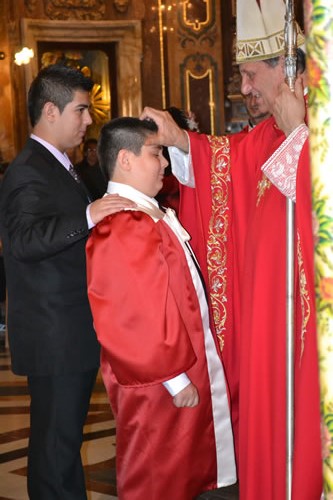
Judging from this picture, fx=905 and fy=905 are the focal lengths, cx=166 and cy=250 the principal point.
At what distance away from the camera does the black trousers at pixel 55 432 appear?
9.69 feet

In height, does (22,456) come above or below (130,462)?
below

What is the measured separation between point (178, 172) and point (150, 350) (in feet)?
2.81

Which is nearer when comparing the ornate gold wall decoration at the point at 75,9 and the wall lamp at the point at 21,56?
the wall lamp at the point at 21,56

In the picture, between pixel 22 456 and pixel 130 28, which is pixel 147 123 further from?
pixel 130 28

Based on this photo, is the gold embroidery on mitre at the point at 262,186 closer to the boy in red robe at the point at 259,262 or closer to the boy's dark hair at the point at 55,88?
the boy in red robe at the point at 259,262

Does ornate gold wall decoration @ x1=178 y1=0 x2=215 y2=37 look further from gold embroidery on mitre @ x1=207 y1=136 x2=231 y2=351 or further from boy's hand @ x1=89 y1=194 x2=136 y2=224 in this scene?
boy's hand @ x1=89 y1=194 x2=136 y2=224

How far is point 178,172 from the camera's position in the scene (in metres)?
3.30

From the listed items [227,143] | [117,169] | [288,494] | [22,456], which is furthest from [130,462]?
[22,456]

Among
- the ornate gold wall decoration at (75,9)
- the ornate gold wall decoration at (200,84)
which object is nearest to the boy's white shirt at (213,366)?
the ornate gold wall decoration at (200,84)

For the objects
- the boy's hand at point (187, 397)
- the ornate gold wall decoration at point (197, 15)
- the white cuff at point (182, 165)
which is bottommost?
the boy's hand at point (187, 397)

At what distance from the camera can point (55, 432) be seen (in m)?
2.97

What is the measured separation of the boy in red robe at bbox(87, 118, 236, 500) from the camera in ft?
8.81

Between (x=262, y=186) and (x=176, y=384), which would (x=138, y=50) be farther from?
(x=176, y=384)

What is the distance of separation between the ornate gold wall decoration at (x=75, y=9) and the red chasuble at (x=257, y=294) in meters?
8.65
